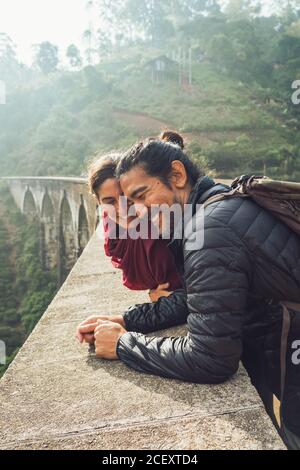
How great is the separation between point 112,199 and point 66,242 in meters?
15.1

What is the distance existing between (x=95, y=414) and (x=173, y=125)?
103ft

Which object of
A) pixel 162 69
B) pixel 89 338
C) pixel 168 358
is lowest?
pixel 89 338

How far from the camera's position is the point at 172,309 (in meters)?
2.02

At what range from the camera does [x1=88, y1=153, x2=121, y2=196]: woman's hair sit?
243 cm

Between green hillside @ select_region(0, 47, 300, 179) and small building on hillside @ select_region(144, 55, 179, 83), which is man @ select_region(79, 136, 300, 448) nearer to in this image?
green hillside @ select_region(0, 47, 300, 179)

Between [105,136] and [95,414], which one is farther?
[105,136]

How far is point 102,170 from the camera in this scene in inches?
96.0

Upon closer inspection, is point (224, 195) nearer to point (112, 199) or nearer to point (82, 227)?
point (112, 199)

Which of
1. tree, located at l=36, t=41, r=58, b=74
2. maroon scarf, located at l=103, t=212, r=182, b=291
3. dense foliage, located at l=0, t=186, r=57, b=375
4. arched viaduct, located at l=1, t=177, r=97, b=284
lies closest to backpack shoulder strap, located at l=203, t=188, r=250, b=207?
maroon scarf, located at l=103, t=212, r=182, b=291

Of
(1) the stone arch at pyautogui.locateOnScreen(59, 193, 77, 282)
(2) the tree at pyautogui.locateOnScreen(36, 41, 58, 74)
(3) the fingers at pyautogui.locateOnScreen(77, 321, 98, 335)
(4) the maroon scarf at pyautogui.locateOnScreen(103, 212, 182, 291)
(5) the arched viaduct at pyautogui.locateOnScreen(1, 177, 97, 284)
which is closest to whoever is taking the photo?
(3) the fingers at pyautogui.locateOnScreen(77, 321, 98, 335)

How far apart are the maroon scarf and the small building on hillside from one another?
143 feet

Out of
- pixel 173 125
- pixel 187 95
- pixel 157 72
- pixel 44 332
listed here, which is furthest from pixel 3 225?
pixel 44 332

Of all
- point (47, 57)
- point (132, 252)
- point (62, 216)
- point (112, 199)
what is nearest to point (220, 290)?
point (132, 252)

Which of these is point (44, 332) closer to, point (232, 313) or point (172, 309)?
point (172, 309)
